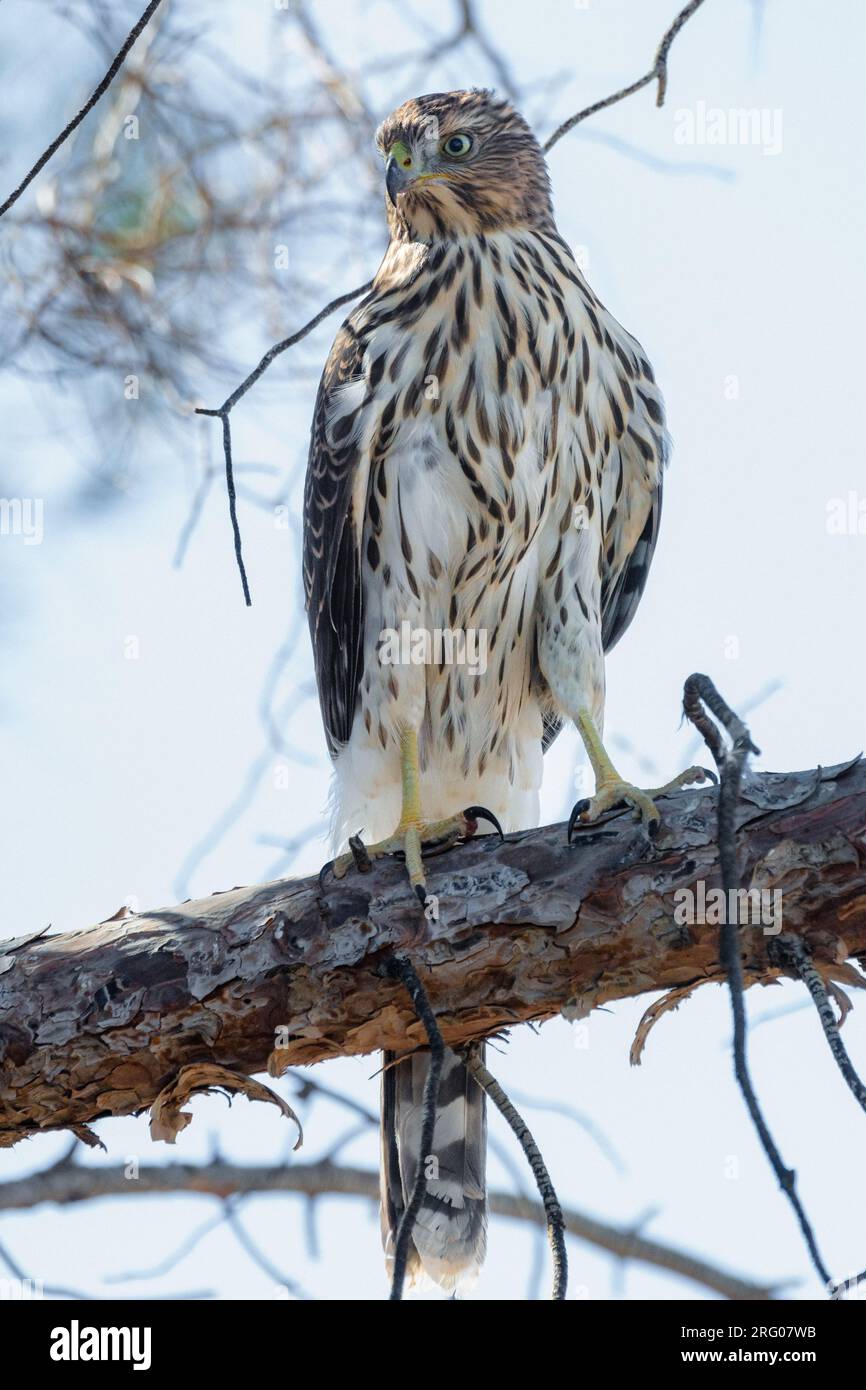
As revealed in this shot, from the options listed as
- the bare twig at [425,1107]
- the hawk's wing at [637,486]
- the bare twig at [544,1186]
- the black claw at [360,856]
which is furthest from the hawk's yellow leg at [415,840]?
the hawk's wing at [637,486]

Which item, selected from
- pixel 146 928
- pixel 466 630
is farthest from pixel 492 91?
pixel 146 928

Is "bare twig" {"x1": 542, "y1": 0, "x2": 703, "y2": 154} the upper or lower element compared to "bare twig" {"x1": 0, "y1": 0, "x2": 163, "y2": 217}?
upper

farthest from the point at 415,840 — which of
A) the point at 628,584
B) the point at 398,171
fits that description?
the point at 398,171

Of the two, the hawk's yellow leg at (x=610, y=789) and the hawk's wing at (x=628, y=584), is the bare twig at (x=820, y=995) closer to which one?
the hawk's yellow leg at (x=610, y=789)

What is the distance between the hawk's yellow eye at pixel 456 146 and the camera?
172 inches

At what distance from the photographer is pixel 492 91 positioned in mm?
4504

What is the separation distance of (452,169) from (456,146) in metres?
0.10

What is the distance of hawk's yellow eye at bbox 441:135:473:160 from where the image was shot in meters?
4.38

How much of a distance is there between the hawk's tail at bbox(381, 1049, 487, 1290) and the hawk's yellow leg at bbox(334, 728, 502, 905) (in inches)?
25.8

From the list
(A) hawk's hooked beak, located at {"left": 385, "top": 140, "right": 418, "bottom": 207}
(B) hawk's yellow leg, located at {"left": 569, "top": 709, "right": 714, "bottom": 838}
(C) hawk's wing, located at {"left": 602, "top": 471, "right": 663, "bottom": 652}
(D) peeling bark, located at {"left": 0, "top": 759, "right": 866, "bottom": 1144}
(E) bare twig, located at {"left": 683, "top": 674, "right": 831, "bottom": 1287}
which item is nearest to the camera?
(E) bare twig, located at {"left": 683, "top": 674, "right": 831, "bottom": 1287}

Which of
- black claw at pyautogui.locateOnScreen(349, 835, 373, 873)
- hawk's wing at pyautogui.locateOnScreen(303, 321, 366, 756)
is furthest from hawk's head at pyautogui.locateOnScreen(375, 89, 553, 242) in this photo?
black claw at pyautogui.locateOnScreen(349, 835, 373, 873)

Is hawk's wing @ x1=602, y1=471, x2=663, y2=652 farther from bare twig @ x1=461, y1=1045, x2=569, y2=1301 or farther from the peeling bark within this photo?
bare twig @ x1=461, y1=1045, x2=569, y2=1301
